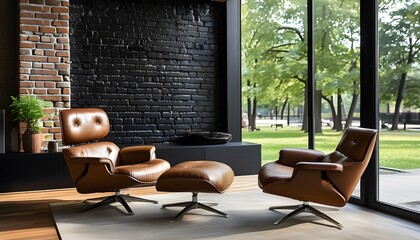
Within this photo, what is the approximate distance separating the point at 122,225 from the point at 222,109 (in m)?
3.26

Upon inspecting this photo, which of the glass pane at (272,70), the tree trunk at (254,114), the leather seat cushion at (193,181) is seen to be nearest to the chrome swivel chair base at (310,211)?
the leather seat cushion at (193,181)

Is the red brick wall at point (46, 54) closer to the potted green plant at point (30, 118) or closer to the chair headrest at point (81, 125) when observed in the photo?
the potted green plant at point (30, 118)

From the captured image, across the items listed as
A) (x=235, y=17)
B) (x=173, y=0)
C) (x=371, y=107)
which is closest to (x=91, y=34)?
(x=173, y=0)

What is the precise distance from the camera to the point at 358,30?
4.33m

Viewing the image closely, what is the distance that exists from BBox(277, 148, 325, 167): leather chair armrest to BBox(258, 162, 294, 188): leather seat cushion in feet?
0.40

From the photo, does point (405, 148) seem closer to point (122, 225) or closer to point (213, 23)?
point (122, 225)

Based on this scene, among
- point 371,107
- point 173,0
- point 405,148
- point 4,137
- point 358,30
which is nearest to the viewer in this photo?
point 405,148

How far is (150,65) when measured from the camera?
19.2ft

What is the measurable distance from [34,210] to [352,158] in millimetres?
2837

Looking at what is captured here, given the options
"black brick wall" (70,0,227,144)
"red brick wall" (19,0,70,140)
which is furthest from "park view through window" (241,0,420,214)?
"red brick wall" (19,0,70,140)

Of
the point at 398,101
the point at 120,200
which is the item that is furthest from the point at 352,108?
the point at 120,200

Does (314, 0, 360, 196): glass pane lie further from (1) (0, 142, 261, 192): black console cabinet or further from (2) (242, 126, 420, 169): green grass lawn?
(1) (0, 142, 261, 192): black console cabinet

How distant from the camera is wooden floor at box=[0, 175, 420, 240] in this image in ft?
10.5

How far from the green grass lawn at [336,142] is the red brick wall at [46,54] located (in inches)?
110
